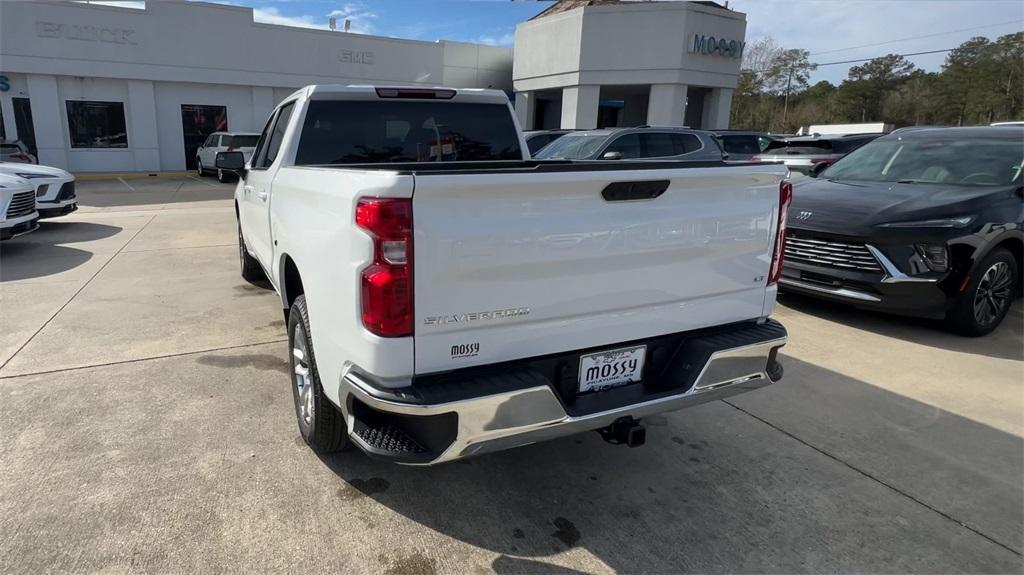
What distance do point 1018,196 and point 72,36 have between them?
25908mm

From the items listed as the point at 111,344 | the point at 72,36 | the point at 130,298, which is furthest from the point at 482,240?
the point at 72,36

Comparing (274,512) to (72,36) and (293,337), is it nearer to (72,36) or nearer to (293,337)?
(293,337)

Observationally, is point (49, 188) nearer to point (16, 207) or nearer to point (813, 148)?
point (16, 207)

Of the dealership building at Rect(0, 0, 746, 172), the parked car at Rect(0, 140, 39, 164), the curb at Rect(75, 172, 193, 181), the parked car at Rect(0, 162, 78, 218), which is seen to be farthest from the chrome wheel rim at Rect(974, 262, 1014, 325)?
the curb at Rect(75, 172, 193, 181)

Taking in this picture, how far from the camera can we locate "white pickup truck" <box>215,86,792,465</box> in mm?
2184

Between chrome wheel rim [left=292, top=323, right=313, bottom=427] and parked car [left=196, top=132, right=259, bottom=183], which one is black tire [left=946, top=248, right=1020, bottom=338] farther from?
parked car [left=196, top=132, right=259, bottom=183]

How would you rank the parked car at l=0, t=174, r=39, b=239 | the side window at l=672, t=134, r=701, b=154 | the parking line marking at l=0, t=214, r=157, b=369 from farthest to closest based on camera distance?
the side window at l=672, t=134, r=701, b=154 → the parked car at l=0, t=174, r=39, b=239 → the parking line marking at l=0, t=214, r=157, b=369

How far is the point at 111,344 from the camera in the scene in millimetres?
4840

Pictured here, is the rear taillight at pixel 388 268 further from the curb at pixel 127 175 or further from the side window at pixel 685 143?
the curb at pixel 127 175

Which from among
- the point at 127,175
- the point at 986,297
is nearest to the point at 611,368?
the point at 986,297

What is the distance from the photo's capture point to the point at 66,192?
9930 millimetres

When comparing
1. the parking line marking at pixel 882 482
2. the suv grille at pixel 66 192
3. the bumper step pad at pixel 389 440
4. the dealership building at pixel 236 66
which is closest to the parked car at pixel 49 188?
the suv grille at pixel 66 192

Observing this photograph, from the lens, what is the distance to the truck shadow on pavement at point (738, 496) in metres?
2.61

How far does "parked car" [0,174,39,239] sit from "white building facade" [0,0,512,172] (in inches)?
624
